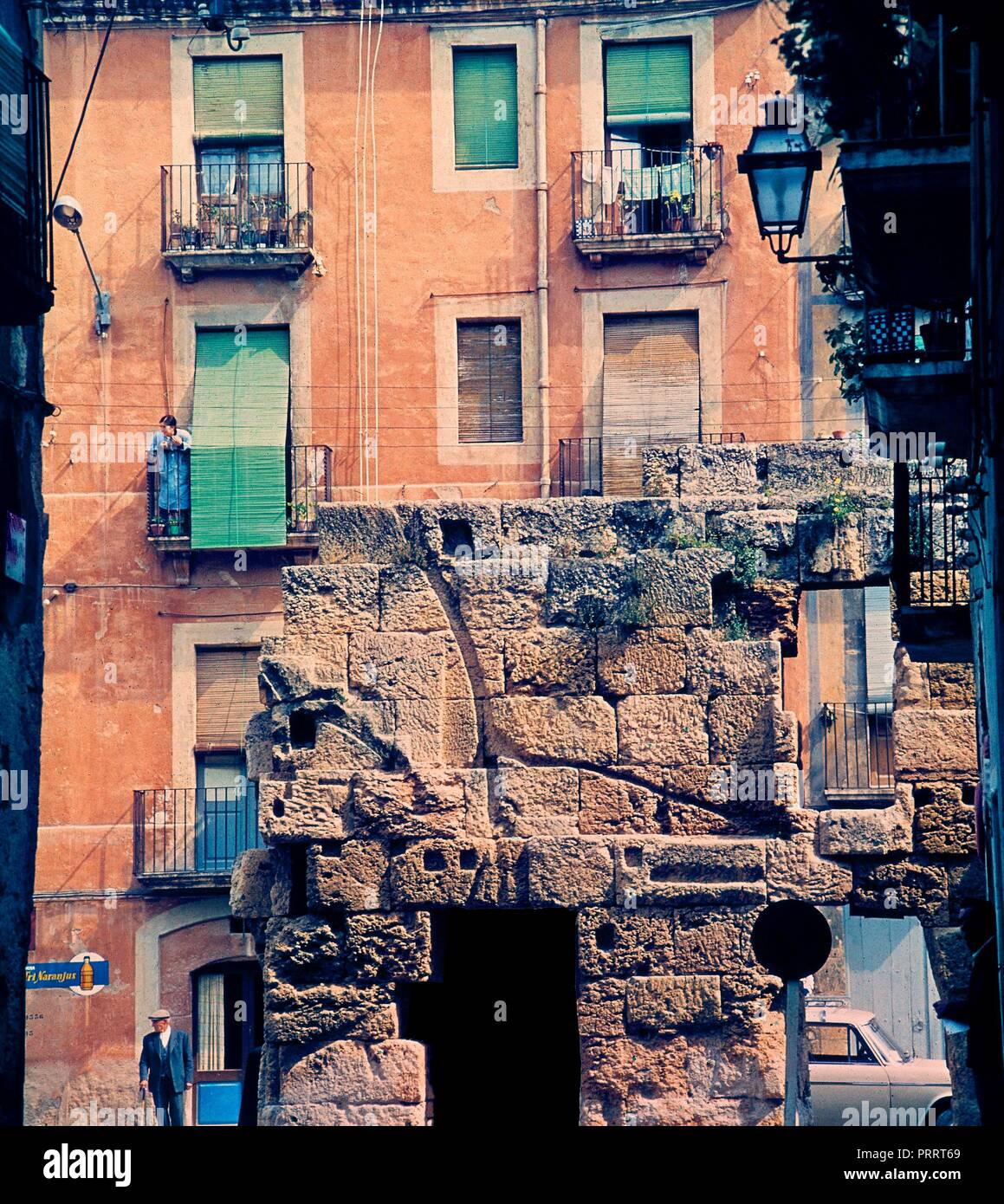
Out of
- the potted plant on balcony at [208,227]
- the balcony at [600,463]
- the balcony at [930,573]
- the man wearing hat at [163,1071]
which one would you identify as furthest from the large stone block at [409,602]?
the potted plant on balcony at [208,227]

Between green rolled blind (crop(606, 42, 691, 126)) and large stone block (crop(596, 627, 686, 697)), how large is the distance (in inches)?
278

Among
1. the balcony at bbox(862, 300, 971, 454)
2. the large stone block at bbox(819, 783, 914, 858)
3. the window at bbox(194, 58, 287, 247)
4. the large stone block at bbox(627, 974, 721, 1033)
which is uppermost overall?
the window at bbox(194, 58, 287, 247)

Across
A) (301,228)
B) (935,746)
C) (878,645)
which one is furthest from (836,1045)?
(301,228)

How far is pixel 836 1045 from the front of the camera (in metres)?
17.1

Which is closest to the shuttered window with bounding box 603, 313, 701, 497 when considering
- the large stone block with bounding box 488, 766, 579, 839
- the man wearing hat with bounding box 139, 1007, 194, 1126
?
the large stone block with bounding box 488, 766, 579, 839

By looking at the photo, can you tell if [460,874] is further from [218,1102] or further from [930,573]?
[218,1102]

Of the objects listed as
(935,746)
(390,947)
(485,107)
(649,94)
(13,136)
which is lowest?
(390,947)

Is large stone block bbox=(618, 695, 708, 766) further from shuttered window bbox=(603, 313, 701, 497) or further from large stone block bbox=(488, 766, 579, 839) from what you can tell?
shuttered window bbox=(603, 313, 701, 497)

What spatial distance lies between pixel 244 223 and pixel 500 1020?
8.35 m

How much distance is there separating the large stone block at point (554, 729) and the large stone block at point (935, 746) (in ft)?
5.86

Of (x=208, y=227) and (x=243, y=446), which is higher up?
(x=208, y=227)

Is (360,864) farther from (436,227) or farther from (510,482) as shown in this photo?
(436,227)

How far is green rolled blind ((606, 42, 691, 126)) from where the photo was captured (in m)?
19.8

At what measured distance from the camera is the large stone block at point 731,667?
1416 cm
